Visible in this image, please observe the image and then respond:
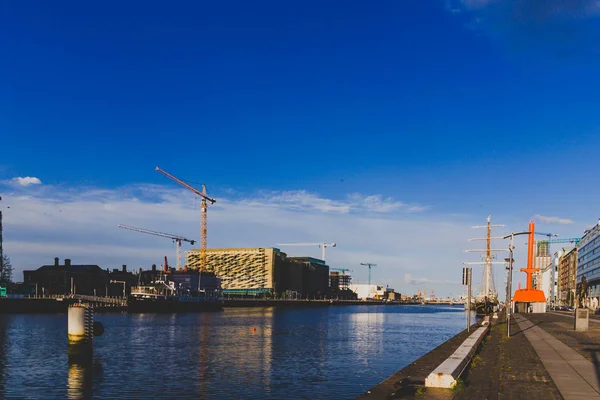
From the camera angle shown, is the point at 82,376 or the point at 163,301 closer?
the point at 82,376

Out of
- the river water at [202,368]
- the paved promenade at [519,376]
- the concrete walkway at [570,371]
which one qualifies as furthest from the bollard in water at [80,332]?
the concrete walkway at [570,371]

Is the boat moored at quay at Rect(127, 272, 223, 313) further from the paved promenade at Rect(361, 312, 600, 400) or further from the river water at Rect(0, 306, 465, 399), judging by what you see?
the paved promenade at Rect(361, 312, 600, 400)

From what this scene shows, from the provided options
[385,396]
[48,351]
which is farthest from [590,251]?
[385,396]

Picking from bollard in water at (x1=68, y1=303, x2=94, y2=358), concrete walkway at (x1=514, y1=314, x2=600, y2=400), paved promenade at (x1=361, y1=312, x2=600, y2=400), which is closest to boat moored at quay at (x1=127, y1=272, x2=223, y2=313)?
bollard in water at (x1=68, y1=303, x2=94, y2=358)

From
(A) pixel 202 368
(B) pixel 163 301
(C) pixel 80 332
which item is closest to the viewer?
(A) pixel 202 368

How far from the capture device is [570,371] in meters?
24.0

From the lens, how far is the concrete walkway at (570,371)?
18891mm

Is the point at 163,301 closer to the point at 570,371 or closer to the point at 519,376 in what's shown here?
Answer: the point at 570,371

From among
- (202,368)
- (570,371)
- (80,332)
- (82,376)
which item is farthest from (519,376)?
(80,332)

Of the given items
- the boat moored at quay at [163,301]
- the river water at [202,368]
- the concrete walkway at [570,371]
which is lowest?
the boat moored at quay at [163,301]

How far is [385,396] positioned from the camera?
1861 cm

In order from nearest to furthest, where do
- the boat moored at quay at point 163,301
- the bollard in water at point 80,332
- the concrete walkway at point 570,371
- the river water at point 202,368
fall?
the concrete walkway at point 570,371 < the river water at point 202,368 < the bollard in water at point 80,332 < the boat moored at quay at point 163,301

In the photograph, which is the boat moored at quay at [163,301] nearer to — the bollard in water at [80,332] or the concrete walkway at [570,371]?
the bollard in water at [80,332]

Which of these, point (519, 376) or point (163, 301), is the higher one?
point (519, 376)
